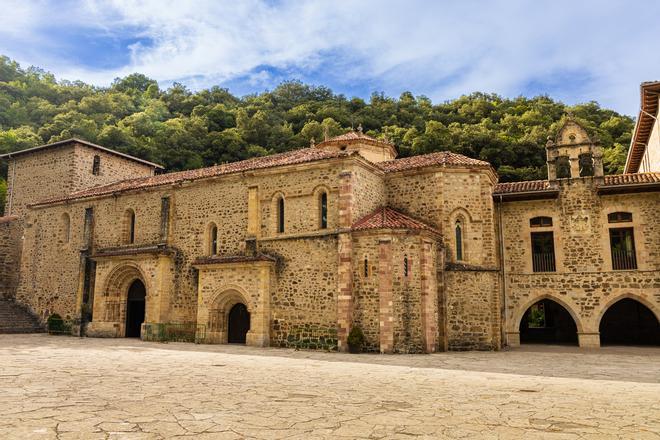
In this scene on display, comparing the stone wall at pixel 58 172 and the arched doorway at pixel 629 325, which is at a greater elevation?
the stone wall at pixel 58 172

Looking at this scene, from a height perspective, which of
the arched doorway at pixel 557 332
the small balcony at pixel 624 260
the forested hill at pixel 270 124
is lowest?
the arched doorway at pixel 557 332

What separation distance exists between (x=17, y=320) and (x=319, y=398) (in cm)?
2353

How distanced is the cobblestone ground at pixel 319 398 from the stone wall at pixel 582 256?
6946 millimetres

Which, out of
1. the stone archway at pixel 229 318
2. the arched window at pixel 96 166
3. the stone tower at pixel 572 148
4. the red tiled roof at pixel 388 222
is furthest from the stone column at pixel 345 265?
the arched window at pixel 96 166

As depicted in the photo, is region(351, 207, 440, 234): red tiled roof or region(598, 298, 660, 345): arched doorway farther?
region(598, 298, 660, 345): arched doorway

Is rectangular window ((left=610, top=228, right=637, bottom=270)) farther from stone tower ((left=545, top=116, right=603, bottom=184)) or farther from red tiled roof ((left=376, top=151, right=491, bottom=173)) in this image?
red tiled roof ((left=376, top=151, right=491, bottom=173))

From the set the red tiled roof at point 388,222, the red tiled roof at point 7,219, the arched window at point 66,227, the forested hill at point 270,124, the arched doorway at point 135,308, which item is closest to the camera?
the red tiled roof at point 388,222

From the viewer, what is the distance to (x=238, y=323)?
68.0 feet

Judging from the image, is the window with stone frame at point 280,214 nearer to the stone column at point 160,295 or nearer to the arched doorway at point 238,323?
the arched doorway at point 238,323

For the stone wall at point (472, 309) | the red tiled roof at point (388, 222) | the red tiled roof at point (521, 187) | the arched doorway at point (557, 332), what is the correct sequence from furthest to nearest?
A: 1. the arched doorway at point (557, 332)
2. the red tiled roof at point (521, 187)
3. the stone wall at point (472, 309)
4. the red tiled roof at point (388, 222)

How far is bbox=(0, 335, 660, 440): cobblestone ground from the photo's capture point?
594cm

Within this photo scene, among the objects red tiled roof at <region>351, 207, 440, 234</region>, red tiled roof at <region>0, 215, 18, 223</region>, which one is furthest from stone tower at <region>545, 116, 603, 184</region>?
red tiled roof at <region>0, 215, 18, 223</region>

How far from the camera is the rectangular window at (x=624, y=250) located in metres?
20.6

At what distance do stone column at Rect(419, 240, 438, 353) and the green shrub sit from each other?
7.06 ft
